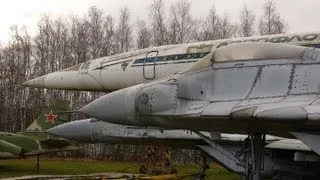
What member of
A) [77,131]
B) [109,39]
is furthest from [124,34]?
[77,131]

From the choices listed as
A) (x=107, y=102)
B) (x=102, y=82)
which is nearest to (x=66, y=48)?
(x=102, y=82)

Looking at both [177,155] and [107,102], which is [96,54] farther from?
[107,102]

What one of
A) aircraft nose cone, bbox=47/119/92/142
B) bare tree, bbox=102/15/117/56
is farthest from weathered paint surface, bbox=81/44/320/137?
bare tree, bbox=102/15/117/56

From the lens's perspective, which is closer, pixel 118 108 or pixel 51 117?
pixel 118 108

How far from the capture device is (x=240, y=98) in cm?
718

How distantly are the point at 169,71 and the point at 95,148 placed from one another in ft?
72.3

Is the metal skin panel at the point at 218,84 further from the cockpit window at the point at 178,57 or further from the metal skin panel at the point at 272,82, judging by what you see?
the cockpit window at the point at 178,57

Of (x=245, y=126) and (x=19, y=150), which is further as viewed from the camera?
(x=19, y=150)

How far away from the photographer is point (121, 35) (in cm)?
4006

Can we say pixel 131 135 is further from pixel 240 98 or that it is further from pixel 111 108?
pixel 240 98

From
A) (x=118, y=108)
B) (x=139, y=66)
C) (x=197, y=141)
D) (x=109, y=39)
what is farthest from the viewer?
(x=109, y=39)

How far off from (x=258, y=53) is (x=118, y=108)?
94.3 inches

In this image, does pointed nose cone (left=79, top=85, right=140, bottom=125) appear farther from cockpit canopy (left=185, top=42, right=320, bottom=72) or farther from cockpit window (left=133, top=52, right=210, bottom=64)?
cockpit window (left=133, top=52, right=210, bottom=64)

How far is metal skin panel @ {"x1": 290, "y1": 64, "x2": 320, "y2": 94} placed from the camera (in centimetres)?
687
